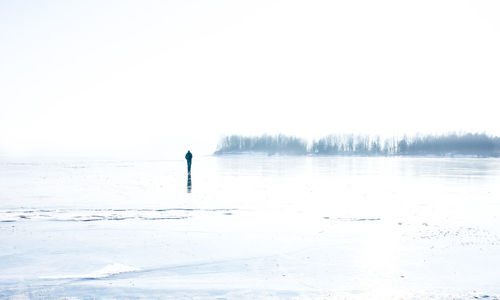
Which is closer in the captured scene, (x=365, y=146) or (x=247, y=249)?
(x=247, y=249)

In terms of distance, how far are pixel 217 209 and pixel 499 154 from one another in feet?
369

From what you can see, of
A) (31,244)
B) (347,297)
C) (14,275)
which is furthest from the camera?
(31,244)

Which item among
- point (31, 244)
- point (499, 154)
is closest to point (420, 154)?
point (499, 154)

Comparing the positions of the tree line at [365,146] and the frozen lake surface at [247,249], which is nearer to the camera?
the frozen lake surface at [247,249]

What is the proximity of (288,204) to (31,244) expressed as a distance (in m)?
8.15

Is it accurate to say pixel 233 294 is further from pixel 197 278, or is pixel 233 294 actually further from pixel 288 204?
pixel 288 204

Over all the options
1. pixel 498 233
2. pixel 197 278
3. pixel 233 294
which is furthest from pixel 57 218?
pixel 498 233

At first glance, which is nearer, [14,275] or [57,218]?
[14,275]

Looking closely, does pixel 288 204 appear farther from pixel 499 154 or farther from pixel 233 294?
pixel 499 154

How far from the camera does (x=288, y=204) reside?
45.5ft

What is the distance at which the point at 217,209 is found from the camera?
1261 centimetres

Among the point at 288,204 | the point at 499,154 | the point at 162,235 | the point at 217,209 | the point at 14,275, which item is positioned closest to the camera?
the point at 14,275

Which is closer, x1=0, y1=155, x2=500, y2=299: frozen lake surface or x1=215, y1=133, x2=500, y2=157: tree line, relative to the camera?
x1=0, y1=155, x2=500, y2=299: frozen lake surface

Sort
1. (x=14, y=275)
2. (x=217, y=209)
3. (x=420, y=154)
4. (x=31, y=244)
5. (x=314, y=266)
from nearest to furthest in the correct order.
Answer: (x=14, y=275) < (x=314, y=266) < (x=31, y=244) < (x=217, y=209) < (x=420, y=154)
